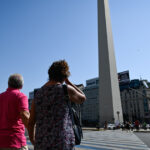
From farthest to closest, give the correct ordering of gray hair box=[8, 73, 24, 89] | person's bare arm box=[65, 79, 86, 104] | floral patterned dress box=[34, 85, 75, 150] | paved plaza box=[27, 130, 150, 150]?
paved plaza box=[27, 130, 150, 150] < gray hair box=[8, 73, 24, 89] < person's bare arm box=[65, 79, 86, 104] < floral patterned dress box=[34, 85, 75, 150]

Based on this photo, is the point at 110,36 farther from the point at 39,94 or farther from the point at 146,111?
the point at 146,111

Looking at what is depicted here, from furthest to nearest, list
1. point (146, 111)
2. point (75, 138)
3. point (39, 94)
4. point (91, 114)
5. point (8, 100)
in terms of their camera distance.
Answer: point (91, 114) → point (146, 111) → point (8, 100) → point (39, 94) → point (75, 138)

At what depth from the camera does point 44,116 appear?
186 centimetres

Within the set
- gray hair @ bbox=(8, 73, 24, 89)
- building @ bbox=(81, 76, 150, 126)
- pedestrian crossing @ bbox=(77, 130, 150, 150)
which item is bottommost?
pedestrian crossing @ bbox=(77, 130, 150, 150)

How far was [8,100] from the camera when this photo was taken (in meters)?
2.19

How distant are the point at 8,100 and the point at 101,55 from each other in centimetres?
3454

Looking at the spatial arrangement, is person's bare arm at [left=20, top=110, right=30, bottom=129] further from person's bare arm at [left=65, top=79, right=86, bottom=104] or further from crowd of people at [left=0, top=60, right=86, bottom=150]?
person's bare arm at [left=65, top=79, right=86, bottom=104]

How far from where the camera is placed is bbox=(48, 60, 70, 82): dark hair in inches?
81.4

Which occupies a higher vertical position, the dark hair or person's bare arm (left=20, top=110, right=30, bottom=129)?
the dark hair

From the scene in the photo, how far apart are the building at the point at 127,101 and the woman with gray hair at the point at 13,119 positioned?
226 ft

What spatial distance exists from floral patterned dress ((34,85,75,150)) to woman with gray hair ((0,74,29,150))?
0.24 m

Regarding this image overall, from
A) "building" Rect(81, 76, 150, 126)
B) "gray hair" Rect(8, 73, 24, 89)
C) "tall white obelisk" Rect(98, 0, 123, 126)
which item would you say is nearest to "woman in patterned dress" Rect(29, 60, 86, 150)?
"gray hair" Rect(8, 73, 24, 89)

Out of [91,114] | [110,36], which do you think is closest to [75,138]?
[110,36]

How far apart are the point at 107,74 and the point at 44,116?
3328 cm
